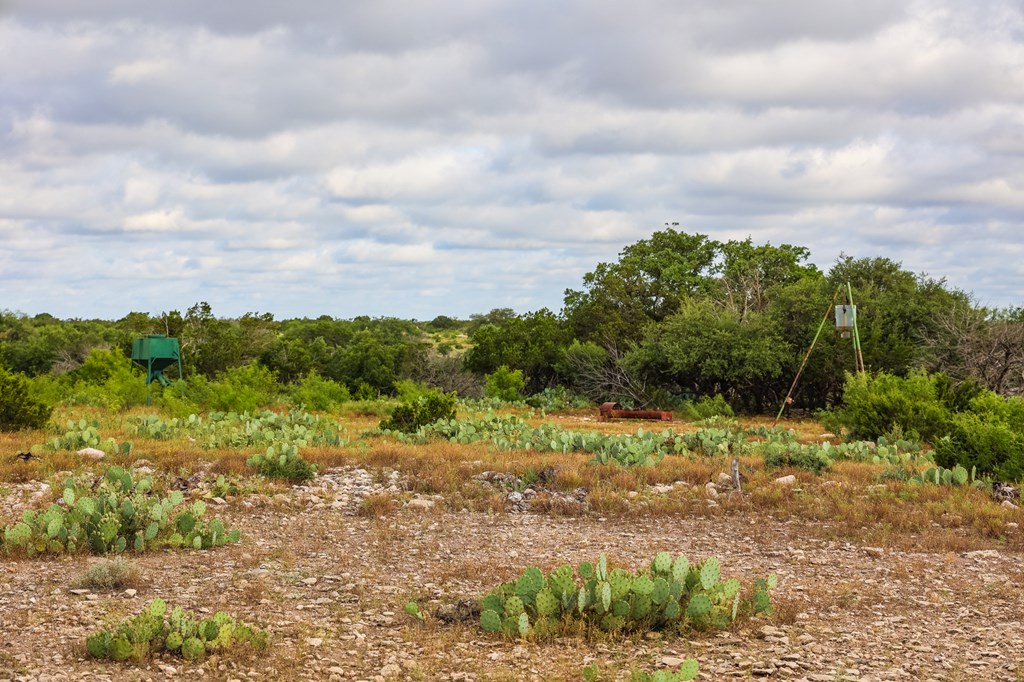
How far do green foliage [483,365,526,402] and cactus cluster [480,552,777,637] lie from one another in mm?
26863

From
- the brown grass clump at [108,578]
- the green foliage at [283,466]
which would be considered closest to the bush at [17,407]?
the green foliage at [283,466]

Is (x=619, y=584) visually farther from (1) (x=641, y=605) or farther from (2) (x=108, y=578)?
(2) (x=108, y=578)

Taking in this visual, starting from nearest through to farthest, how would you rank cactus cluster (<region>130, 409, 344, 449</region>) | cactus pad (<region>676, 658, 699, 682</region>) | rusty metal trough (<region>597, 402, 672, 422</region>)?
cactus pad (<region>676, 658, 699, 682</region>), cactus cluster (<region>130, 409, 344, 449</region>), rusty metal trough (<region>597, 402, 672, 422</region>)

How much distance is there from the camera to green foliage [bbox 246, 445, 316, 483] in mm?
13195

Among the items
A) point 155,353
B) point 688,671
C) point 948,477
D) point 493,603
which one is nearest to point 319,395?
point 155,353

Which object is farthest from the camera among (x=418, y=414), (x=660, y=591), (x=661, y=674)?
(x=418, y=414)

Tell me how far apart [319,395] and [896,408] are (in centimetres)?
1682

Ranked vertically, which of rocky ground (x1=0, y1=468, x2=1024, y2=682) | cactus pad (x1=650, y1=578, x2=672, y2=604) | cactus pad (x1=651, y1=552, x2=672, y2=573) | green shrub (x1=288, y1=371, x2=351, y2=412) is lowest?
rocky ground (x1=0, y1=468, x2=1024, y2=682)

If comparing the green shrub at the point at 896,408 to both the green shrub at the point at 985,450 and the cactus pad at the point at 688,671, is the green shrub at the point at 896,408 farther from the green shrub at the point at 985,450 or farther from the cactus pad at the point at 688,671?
the cactus pad at the point at 688,671

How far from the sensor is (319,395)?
27.7 m

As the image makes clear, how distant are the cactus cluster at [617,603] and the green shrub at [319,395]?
20207 mm

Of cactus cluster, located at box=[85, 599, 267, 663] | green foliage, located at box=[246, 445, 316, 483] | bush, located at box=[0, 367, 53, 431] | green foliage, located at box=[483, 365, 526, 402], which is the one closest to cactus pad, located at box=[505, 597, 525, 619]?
cactus cluster, located at box=[85, 599, 267, 663]

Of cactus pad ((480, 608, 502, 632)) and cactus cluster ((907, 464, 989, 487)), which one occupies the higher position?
cactus cluster ((907, 464, 989, 487))

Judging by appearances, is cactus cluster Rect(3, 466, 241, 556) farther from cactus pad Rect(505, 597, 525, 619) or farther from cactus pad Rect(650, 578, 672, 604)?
cactus pad Rect(650, 578, 672, 604)
